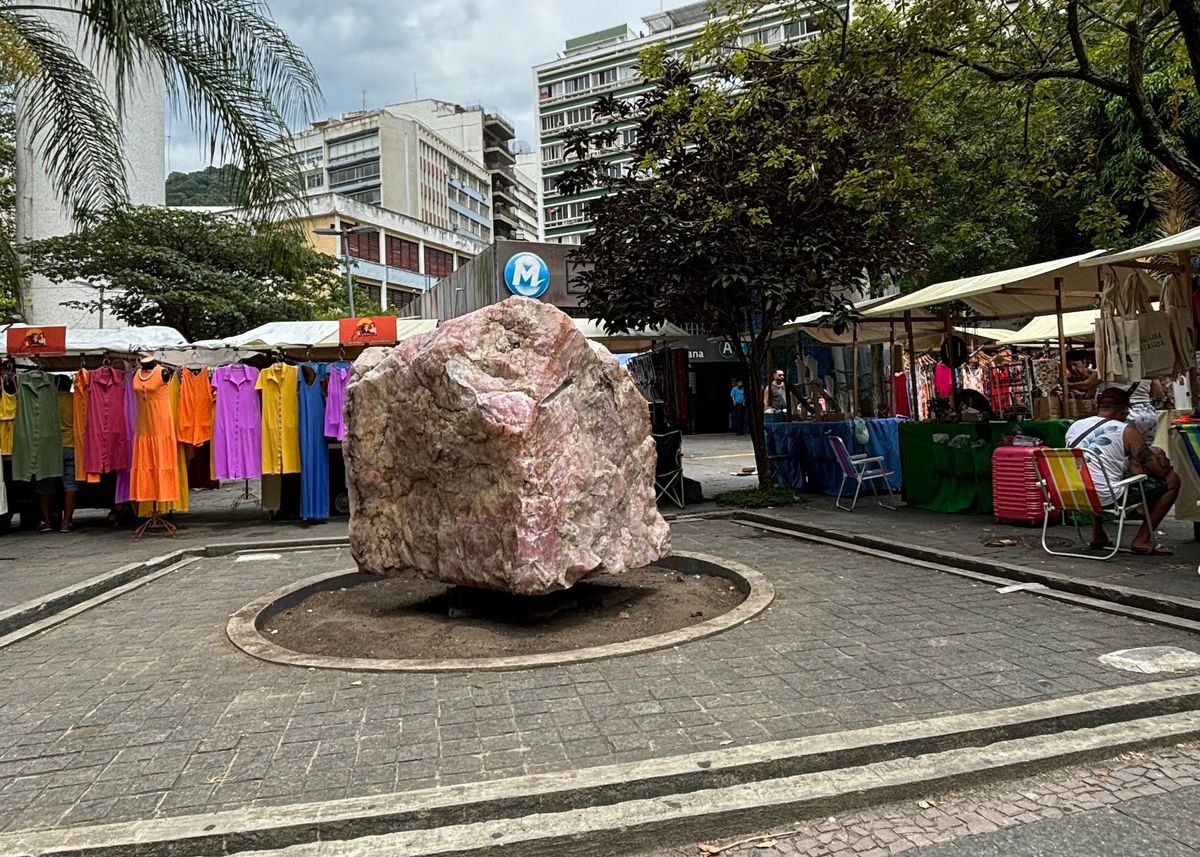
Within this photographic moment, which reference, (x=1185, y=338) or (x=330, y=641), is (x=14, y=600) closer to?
(x=330, y=641)

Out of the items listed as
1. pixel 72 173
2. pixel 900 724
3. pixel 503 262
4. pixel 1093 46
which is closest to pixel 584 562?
pixel 900 724

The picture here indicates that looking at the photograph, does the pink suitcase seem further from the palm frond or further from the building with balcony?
the building with balcony

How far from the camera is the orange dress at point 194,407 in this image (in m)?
9.41

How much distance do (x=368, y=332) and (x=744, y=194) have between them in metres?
5.50

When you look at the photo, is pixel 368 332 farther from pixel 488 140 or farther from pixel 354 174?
pixel 488 140

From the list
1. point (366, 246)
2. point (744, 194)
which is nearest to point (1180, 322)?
point (744, 194)

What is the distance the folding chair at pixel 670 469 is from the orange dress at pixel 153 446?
5981 mm

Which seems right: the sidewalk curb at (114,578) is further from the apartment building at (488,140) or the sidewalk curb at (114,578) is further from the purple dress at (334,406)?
the apartment building at (488,140)

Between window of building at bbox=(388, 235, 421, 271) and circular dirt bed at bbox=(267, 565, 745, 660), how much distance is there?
51277 millimetres

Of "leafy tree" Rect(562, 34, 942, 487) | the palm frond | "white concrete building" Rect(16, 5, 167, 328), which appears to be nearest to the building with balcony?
"white concrete building" Rect(16, 5, 167, 328)

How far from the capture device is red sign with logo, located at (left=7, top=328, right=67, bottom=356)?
1014cm

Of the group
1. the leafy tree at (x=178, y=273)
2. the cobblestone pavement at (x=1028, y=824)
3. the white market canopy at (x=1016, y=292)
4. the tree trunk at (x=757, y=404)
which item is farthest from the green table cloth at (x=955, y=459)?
the leafy tree at (x=178, y=273)

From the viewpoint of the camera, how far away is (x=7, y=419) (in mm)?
9172

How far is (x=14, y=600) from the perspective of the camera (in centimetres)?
617
